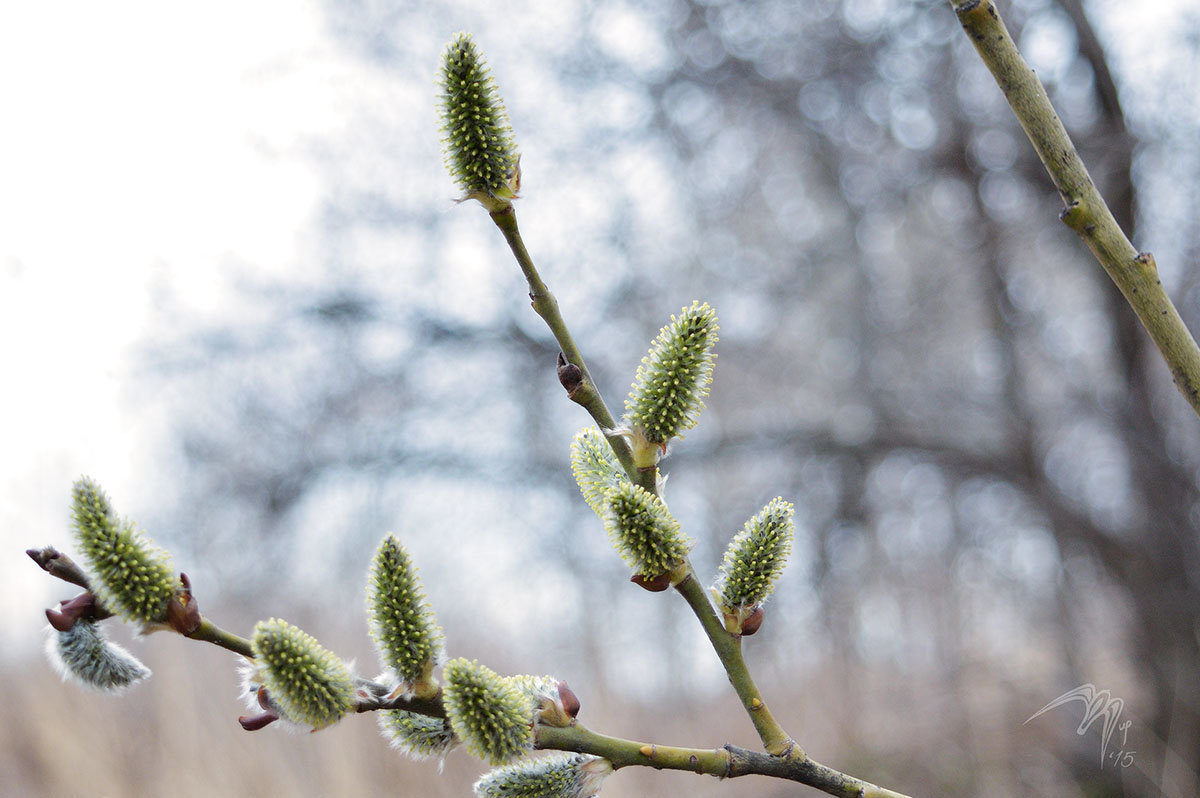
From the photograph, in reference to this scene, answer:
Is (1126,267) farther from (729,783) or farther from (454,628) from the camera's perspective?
(729,783)

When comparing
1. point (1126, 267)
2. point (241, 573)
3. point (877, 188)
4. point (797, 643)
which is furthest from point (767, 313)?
point (1126, 267)

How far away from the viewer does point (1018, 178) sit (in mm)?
4410

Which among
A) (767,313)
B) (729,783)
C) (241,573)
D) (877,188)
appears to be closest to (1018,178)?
(877,188)

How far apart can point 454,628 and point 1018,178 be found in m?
3.41

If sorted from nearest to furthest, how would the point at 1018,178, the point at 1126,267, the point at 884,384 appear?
the point at 1126,267, the point at 1018,178, the point at 884,384

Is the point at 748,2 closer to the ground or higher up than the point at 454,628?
higher up

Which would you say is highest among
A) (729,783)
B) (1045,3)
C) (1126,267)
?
(1045,3)

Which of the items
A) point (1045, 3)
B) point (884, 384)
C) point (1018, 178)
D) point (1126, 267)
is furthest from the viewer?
point (884, 384)

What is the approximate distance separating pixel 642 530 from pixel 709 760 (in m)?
0.17

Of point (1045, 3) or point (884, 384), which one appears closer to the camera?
point (1045, 3)

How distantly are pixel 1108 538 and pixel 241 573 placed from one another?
386 centimetres

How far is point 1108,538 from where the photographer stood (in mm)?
4062

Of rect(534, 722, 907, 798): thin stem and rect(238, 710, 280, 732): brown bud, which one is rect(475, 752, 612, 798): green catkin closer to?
rect(534, 722, 907, 798): thin stem

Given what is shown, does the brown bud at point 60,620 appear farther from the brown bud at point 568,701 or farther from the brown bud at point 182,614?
the brown bud at point 568,701
